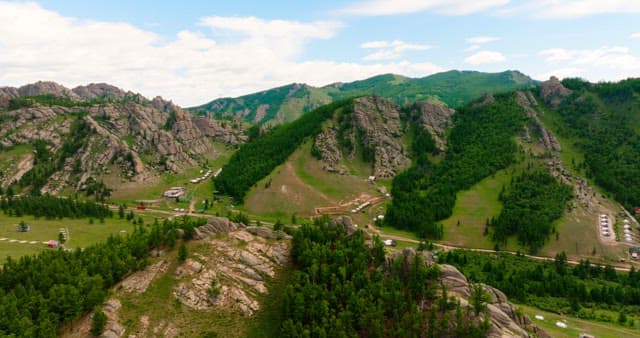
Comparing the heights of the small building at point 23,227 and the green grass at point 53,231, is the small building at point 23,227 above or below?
above

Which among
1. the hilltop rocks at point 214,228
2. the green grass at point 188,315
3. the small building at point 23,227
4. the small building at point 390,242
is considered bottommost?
the small building at point 390,242

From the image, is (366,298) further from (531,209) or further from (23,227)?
(23,227)

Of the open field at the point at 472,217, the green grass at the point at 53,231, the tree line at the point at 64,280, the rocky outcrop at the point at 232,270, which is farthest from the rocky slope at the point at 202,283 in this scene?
the open field at the point at 472,217

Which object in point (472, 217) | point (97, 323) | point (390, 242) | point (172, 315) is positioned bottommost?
point (390, 242)

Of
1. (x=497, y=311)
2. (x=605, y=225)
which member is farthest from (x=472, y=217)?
(x=497, y=311)

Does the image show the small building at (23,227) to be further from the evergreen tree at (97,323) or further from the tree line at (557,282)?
the tree line at (557,282)

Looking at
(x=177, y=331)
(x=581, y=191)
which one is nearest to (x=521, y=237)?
(x=581, y=191)

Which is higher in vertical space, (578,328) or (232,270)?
(232,270)

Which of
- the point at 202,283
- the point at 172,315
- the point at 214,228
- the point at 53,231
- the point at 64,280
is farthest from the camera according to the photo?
the point at 53,231
